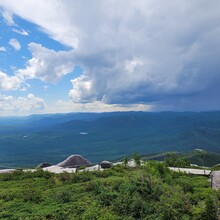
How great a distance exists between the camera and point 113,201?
1339 cm

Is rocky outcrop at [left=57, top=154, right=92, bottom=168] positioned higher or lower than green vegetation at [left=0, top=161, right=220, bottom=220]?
lower

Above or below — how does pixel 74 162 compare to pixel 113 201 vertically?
below

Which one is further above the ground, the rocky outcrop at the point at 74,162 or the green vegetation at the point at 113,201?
the green vegetation at the point at 113,201

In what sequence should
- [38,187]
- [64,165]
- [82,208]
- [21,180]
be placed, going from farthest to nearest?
[64,165] < [21,180] < [38,187] < [82,208]

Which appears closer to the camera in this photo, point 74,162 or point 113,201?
point 113,201

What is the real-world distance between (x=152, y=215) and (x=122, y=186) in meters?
3.25

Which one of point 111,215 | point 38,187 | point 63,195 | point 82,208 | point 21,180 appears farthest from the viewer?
point 21,180

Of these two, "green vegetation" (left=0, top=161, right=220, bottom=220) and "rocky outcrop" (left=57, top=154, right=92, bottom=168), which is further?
"rocky outcrop" (left=57, top=154, right=92, bottom=168)

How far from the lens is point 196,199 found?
44.1 feet

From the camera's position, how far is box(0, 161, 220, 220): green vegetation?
1164 cm

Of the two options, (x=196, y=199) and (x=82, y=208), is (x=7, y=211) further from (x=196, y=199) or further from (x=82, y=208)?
(x=196, y=199)

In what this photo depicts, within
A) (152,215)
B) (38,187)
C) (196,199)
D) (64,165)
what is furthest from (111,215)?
(64,165)

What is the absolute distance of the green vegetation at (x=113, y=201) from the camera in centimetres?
1164

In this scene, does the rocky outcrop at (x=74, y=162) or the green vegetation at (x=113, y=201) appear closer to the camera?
the green vegetation at (x=113, y=201)
